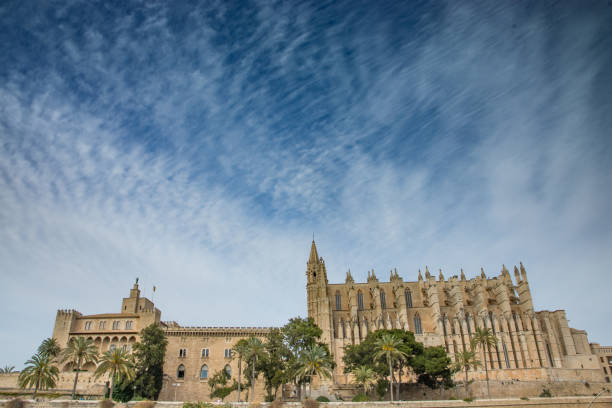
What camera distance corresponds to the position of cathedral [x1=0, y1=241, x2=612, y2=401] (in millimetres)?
58884

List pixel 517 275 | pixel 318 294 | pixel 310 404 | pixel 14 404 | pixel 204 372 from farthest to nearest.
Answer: pixel 517 275
pixel 318 294
pixel 204 372
pixel 310 404
pixel 14 404

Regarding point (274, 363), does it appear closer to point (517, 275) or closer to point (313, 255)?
point (313, 255)

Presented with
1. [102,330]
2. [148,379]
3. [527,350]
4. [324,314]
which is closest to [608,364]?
[527,350]

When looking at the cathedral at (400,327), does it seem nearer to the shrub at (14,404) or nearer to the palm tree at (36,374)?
the palm tree at (36,374)

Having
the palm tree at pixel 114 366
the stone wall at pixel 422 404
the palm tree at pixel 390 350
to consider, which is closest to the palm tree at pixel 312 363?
the stone wall at pixel 422 404

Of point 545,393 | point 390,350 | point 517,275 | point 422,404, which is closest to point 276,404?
point 390,350

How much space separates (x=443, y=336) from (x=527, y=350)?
11.6 m

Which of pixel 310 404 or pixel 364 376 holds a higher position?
pixel 364 376

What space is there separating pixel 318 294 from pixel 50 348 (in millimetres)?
37475

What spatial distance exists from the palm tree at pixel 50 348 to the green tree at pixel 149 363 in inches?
470

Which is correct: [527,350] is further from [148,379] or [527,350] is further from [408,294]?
[148,379]

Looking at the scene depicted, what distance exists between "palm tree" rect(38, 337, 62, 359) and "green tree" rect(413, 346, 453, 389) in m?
46.3

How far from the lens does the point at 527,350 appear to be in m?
62.9

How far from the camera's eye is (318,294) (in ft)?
226
